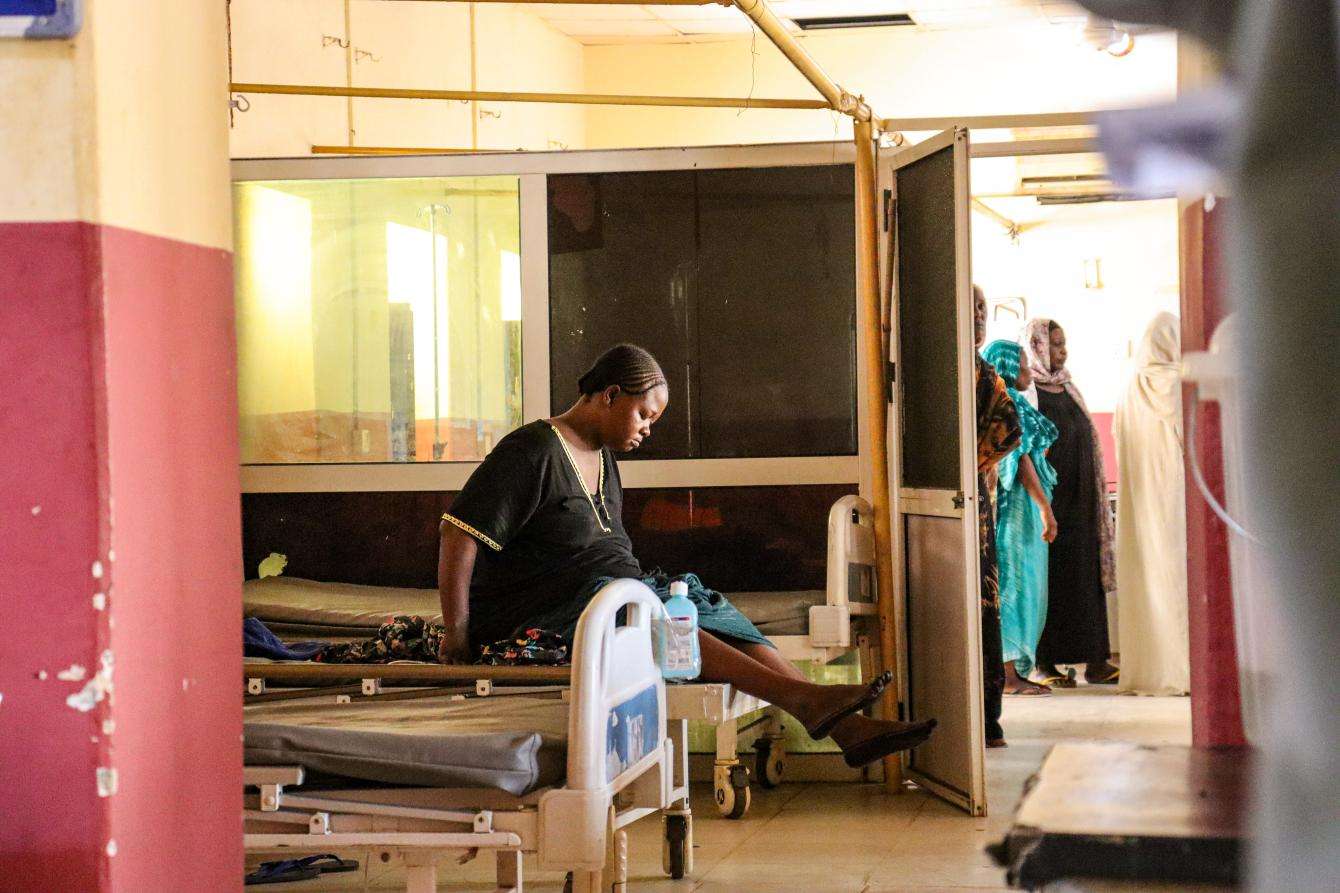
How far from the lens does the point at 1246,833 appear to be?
1448 millimetres

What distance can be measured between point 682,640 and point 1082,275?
405 inches

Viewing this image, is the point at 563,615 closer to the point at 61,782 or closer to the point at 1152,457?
the point at 61,782

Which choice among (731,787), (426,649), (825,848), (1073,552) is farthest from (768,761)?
(1073,552)

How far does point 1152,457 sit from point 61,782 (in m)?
6.57

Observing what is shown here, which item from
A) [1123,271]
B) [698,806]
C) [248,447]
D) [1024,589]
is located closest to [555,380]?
[248,447]

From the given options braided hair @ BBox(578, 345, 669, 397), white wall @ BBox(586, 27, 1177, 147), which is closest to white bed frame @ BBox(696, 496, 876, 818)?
braided hair @ BBox(578, 345, 669, 397)

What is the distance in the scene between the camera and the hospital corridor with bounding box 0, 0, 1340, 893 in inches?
Result: 56.5

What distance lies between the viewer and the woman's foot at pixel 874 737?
4.52 metres

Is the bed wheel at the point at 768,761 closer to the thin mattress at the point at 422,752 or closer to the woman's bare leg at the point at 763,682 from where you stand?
the woman's bare leg at the point at 763,682

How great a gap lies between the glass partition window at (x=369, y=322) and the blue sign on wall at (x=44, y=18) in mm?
4146

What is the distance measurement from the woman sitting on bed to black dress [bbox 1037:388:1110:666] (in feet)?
11.3

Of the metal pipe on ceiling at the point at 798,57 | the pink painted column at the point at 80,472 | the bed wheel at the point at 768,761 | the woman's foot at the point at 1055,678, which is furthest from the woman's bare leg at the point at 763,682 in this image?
the woman's foot at the point at 1055,678

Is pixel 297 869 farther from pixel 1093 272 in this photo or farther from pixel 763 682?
pixel 1093 272

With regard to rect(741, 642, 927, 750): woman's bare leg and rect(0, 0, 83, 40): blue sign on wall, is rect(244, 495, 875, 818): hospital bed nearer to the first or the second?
rect(741, 642, 927, 750): woman's bare leg
